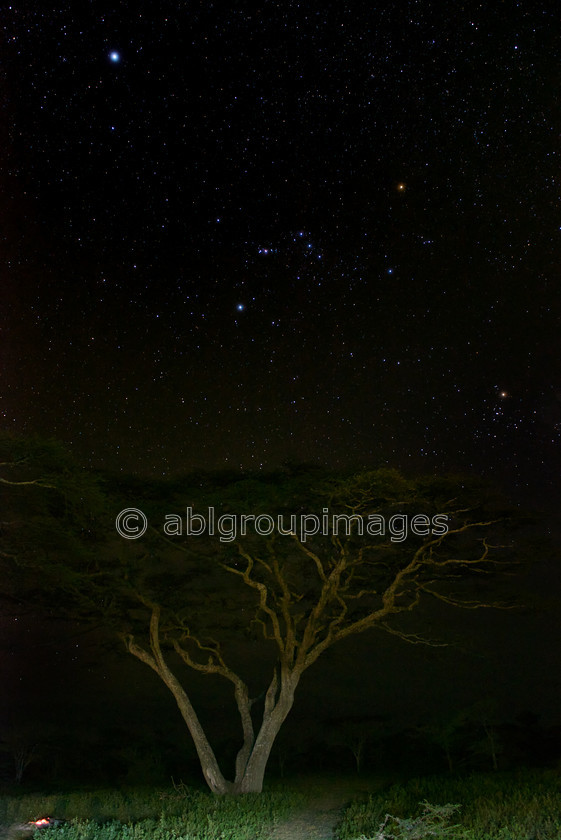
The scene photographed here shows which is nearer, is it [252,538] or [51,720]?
[252,538]

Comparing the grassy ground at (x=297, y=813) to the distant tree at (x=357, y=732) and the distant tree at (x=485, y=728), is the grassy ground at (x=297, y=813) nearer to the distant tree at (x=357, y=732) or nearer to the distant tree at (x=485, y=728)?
the distant tree at (x=485, y=728)

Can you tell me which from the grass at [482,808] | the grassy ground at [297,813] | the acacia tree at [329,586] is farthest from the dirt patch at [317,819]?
the acacia tree at [329,586]

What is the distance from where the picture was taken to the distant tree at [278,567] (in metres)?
14.5

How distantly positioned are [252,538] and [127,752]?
20055mm

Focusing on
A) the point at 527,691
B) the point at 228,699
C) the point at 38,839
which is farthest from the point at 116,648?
the point at 527,691

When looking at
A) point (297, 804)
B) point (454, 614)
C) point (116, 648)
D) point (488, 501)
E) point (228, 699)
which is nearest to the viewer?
point (297, 804)

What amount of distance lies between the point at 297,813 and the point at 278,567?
212 inches

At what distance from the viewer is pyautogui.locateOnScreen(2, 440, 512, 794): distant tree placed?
1450 centimetres

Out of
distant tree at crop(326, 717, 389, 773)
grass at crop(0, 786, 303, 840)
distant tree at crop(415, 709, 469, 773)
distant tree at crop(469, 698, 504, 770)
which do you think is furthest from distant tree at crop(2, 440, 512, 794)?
distant tree at crop(326, 717, 389, 773)

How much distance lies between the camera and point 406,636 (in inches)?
613

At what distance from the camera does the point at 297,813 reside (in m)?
11.8

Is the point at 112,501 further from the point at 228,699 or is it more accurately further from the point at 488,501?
the point at 228,699

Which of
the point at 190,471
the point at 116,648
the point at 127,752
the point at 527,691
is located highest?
the point at 190,471

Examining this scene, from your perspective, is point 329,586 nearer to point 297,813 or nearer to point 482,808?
point 297,813
